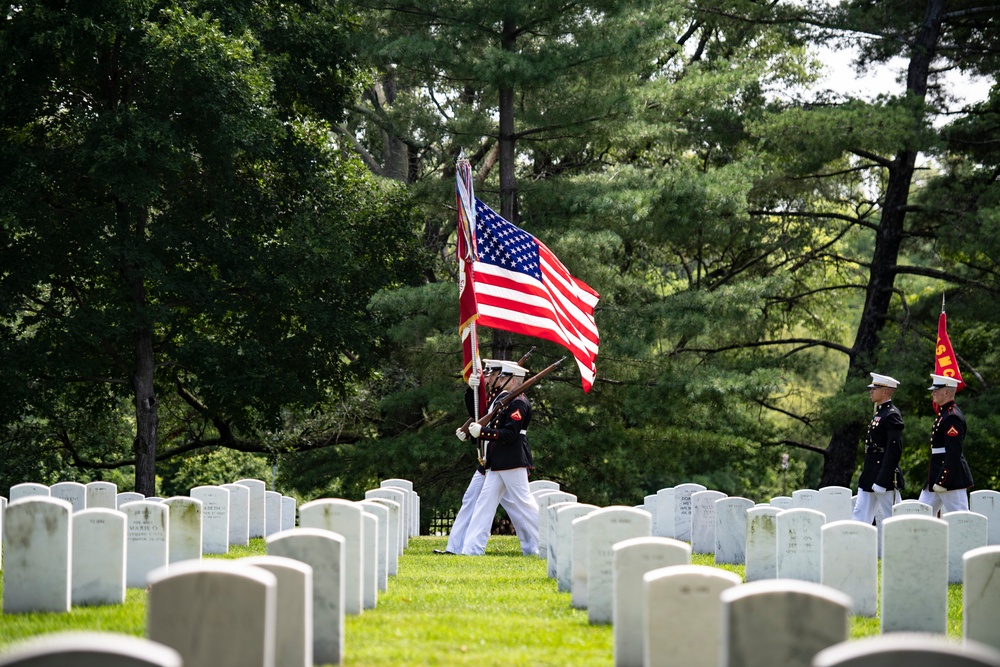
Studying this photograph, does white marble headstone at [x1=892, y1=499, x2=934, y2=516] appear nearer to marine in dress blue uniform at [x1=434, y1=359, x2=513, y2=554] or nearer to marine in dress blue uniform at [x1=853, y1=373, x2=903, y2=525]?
marine in dress blue uniform at [x1=853, y1=373, x2=903, y2=525]

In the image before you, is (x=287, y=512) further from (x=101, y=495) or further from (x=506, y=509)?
(x=506, y=509)

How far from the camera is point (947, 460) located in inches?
Answer: 509

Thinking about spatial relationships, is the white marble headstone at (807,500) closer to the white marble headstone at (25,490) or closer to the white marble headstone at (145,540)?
the white marble headstone at (145,540)

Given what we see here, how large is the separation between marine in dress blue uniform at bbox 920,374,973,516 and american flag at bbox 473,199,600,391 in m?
3.83

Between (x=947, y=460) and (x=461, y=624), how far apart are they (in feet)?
22.6

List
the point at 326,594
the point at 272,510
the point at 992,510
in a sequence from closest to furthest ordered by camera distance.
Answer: the point at 326,594, the point at 992,510, the point at 272,510

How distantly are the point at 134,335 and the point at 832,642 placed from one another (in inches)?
726

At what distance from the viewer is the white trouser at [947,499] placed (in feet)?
43.2

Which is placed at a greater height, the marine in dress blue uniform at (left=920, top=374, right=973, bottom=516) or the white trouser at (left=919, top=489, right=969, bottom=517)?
the marine in dress blue uniform at (left=920, top=374, right=973, bottom=516)

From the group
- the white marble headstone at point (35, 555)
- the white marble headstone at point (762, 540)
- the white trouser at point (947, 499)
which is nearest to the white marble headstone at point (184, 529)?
the white marble headstone at point (35, 555)

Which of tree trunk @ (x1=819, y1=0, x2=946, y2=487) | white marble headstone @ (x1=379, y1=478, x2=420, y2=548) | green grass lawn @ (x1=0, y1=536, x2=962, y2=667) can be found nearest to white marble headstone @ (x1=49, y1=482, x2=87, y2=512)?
green grass lawn @ (x1=0, y1=536, x2=962, y2=667)

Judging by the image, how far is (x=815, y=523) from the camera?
32.7 feet

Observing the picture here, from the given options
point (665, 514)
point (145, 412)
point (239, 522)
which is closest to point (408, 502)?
point (239, 522)

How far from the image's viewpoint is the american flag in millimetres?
14156
